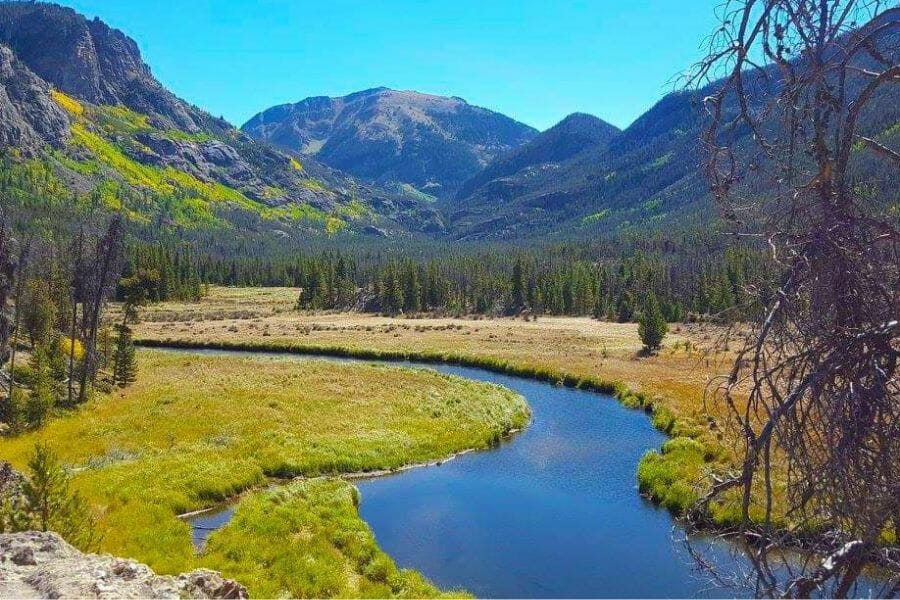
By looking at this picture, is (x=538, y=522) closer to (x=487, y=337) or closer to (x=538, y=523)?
(x=538, y=523)

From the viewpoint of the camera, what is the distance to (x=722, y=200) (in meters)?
5.34

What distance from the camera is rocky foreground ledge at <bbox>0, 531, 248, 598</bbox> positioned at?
945cm

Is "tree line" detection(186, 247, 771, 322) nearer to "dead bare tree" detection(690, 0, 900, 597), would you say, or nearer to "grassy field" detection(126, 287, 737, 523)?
"grassy field" detection(126, 287, 737, 523)

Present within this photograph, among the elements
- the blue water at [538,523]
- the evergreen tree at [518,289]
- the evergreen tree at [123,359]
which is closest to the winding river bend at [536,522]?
the blue water at [538,523]

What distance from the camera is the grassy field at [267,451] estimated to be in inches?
767

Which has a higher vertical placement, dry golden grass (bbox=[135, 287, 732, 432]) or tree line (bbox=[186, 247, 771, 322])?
tree line (bbox=[186, 247, 771, 322])

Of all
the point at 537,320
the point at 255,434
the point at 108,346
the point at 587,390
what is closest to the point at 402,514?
the point at 255,434

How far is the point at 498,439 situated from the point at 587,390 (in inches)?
691

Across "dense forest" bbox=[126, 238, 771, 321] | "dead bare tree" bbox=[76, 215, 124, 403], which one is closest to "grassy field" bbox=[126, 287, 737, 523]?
"dense forest" bbox=[126, 238, 771, 321]

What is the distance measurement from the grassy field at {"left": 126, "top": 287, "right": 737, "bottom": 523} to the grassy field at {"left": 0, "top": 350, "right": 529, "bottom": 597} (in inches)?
418

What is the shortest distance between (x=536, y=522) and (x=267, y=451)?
46.2 feet

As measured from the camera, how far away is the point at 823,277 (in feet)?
14.0

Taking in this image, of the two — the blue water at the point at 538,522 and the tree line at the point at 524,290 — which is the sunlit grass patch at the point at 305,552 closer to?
the blue water at the point at 538,522

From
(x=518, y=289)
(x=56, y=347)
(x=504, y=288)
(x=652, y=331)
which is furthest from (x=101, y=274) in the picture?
(x=504, y=288)
